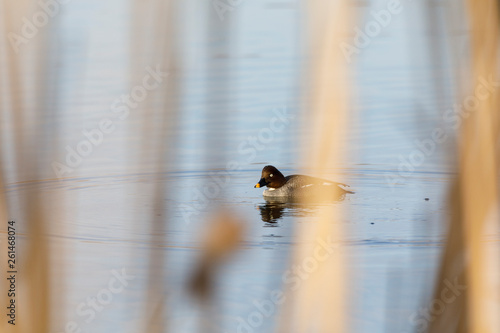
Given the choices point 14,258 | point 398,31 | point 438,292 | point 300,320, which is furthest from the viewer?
point 398,31

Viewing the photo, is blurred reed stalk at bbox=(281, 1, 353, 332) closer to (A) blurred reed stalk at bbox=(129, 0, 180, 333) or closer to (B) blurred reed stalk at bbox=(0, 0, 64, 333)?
(A) blurred reed stalk at bbox=(129, 0, 180, 333)

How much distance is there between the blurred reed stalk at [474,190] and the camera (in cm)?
186

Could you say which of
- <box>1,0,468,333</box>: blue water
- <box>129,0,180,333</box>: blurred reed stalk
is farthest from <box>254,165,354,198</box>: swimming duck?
<box>129,0,180,333</box>: blurred reed stalk

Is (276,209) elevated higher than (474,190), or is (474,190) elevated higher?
(474,190)

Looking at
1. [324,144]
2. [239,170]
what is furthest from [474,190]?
[239,170]

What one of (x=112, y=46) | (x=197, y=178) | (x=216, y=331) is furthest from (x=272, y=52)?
(x=216, y=331)

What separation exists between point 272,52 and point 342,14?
30.6ft

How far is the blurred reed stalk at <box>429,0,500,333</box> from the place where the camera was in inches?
73.2

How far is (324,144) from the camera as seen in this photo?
82.0 inches

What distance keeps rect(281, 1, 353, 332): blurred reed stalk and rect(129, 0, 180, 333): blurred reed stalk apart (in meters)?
0.35

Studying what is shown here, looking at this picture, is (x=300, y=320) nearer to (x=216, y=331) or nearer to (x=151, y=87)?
(x=216, y=331)

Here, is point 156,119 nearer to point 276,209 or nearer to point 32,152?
point 32,152

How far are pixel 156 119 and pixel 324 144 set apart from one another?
44 centimetres

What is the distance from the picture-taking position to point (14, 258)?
2.33 meters
